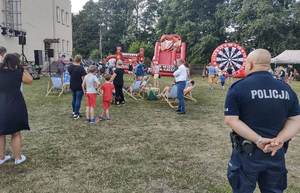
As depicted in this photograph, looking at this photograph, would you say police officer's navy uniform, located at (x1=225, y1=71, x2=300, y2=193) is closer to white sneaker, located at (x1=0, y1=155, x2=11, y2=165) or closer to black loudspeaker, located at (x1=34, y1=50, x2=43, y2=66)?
white sneaker, located at (x1=0, y1=155, x2=11, y2=165)

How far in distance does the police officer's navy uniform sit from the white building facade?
24.5m

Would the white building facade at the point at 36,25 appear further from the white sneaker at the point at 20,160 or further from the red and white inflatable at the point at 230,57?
the white sneaker at the point at 20,160

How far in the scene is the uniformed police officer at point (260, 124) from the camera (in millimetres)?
3215

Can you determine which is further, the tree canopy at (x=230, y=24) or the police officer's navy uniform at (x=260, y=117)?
the tree canopy at (x=230, y=24)

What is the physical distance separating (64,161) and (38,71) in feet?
71.3

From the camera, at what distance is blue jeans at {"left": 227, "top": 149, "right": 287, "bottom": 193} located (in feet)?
10.6

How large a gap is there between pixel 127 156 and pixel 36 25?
27.5 m

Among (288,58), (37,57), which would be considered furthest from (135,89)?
(288,58)

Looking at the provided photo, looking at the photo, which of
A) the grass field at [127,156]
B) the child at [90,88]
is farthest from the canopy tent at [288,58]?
the child at [90,88]

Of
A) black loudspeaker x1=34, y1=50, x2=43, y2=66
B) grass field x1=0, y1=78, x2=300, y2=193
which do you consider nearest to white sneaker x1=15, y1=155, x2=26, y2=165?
grass field x1=0, y1=78, x2=300, y2=193

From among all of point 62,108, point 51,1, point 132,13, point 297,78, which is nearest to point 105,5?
point 132,13

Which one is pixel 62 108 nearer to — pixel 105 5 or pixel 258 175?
pixel 258 175

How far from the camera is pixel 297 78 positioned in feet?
122

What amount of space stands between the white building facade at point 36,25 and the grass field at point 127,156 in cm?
1781
